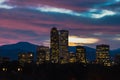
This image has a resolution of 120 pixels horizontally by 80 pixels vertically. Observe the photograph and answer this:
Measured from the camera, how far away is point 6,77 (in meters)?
104

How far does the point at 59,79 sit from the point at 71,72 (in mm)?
6813

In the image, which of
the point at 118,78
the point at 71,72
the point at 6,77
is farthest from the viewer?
the point at 71,72

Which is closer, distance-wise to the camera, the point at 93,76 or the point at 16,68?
the point at 93,76

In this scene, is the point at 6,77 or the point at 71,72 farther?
the point at 71,72

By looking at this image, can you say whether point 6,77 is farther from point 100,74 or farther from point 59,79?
point 100,74

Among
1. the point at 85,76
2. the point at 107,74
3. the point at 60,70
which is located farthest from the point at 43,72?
the point at 107,74

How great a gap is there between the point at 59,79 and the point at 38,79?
556cm

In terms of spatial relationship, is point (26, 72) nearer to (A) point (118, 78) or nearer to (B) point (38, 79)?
(B) point (38, 79)

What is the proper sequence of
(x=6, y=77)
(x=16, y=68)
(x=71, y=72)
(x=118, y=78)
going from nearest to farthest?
(x=118, y=78)
(x=6, y=77)
(x=71, y=72)
(x=16, y=68)

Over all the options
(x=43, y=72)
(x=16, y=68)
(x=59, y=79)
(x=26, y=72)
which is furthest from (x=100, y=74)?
(x=16, y=68)

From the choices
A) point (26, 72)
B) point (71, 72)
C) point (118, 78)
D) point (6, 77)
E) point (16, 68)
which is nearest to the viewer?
point (118, 78)

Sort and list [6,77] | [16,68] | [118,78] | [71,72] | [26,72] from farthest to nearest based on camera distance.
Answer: [16,68] < [26,72] < [71,72] < [6,77] < [118,78]

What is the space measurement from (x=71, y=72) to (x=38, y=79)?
11523 mm

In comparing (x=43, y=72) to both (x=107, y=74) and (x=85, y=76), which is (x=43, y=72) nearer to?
(x=85, y=76)
